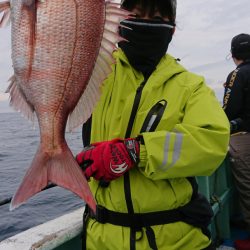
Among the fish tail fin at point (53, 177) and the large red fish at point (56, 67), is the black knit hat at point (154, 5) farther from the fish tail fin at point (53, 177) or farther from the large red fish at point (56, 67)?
the fish tail fin at point (53, 177)

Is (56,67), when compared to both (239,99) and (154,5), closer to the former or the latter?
(154,5)

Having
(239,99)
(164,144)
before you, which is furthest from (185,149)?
(239,99)

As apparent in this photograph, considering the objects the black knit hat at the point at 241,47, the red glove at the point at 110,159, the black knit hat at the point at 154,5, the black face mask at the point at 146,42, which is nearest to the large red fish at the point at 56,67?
the red glove at the point at 110,159

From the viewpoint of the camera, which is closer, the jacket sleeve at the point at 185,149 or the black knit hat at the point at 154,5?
the jacket sleeve at the point at 185,149

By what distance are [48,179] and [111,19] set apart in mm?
664

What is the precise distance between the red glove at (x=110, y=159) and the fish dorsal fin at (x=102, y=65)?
0.29 metres

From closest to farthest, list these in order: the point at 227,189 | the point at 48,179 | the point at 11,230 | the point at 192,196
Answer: the point at 48,179
the point at 192,196
the point at 227,189
the point at 11,230

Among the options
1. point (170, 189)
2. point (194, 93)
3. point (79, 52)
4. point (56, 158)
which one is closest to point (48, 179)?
point (56, 158)

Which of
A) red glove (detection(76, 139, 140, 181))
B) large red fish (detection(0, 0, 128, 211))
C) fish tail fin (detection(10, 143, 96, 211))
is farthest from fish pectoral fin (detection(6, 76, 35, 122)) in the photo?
red glove (detection(76, 139, 140, 181))

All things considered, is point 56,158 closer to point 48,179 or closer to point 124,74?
point 48,179

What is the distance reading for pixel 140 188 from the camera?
2.03 metres

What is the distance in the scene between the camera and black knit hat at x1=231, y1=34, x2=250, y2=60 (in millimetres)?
4777

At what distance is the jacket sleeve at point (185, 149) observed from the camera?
6.28ft

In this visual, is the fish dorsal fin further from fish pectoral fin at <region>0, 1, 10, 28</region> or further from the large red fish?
fish pectoral fin at <region>0, 1, 10, 28</region>
